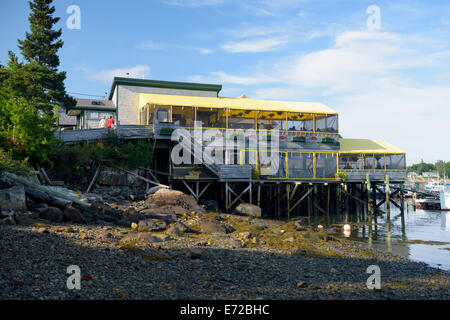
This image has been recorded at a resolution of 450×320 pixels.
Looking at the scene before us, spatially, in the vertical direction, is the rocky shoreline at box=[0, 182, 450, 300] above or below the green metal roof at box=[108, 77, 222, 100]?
below

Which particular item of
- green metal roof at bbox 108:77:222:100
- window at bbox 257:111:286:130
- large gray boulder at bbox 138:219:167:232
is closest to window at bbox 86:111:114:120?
green metal roof at bbox 108:77:222:100

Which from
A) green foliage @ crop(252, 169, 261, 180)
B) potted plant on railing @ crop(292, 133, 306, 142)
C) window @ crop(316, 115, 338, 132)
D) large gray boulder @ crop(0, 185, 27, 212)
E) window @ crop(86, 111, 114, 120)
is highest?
window @ crop(86, 111, 114, 120)

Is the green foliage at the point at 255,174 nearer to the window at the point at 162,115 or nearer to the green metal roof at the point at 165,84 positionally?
the window at the point at 162,115

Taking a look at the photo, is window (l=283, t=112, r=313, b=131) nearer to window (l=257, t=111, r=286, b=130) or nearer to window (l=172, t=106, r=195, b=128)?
window (l=257, t=111, r=286, b=130)

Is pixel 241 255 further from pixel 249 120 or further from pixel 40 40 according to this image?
pixel 40 40

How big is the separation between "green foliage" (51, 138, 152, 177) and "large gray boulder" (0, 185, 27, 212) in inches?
295

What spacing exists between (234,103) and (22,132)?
16.6 m

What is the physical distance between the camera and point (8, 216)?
13383 millimetres

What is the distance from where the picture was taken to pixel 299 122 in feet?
106

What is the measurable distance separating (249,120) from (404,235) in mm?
15063

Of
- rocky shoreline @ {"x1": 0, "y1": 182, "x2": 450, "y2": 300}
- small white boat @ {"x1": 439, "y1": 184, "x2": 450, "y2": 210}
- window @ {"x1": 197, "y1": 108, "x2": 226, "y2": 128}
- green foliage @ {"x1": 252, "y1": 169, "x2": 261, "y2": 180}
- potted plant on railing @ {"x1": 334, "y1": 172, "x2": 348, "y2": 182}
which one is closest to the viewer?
rocky shoreline @ {"x1": 0, "y1": 182, "x2": 450, "y2": 300}

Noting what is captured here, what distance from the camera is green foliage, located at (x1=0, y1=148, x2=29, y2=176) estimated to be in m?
16.7

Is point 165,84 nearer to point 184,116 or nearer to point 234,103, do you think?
point 184,116
